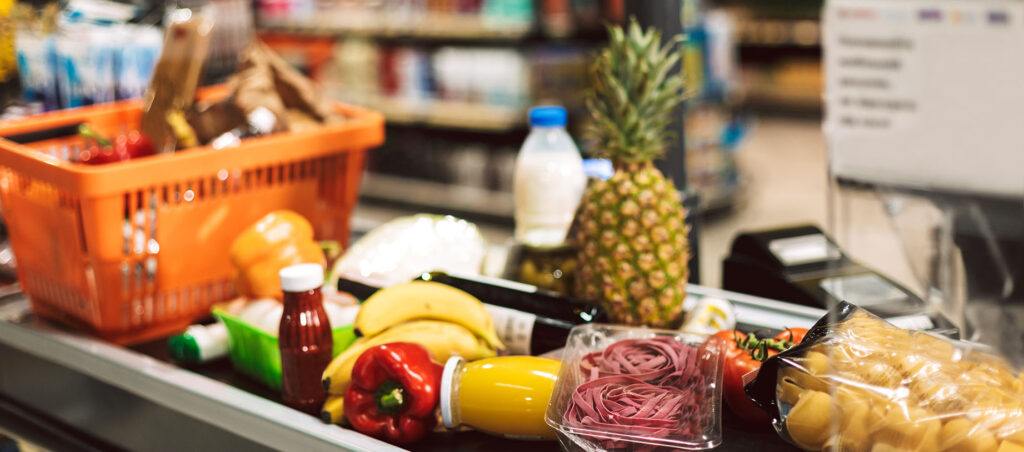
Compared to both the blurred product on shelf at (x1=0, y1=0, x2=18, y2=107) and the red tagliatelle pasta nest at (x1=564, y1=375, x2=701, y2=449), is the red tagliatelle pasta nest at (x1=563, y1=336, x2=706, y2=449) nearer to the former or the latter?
the red tagliatelle pasta nest at (x1=564, y1=375, x2=701, y2=449)

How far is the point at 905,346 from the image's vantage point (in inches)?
44.4

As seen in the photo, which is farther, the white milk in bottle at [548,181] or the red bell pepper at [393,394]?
the white milk in bottle at [548,181]

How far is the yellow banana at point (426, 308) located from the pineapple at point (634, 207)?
0.24 metres

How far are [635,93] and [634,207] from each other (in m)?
0.21

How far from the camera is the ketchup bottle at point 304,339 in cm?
142

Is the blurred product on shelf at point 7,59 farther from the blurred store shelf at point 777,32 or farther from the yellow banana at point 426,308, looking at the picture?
the blurred store shelf at point 777,32

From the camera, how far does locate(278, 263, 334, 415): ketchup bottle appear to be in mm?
1424

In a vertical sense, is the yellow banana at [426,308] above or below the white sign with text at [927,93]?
below

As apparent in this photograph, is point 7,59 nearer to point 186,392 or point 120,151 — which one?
point 120,151

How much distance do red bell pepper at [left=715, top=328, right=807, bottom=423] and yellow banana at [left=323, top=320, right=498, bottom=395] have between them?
1.24 ft

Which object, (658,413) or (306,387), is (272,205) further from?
(658,413)

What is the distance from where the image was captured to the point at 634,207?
160 cm

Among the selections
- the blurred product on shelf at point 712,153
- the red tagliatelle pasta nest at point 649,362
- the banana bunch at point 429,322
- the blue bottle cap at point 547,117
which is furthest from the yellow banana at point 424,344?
the blurred product on shelf at point 712,153

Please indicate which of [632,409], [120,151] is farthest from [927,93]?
[120,151]
